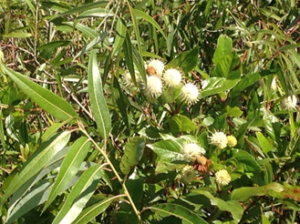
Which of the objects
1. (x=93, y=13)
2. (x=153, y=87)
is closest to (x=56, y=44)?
(x=93, y=13)

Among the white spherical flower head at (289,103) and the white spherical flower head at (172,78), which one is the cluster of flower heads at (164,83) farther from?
the white spherical flower head at (289,103)

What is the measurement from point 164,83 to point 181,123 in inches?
4.0

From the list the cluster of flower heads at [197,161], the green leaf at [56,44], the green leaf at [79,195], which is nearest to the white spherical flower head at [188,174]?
the cluster of flower heads at [197,161]

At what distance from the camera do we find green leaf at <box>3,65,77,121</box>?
83 centimetres

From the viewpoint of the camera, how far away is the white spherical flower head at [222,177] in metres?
1.01

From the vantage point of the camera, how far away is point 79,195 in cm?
86

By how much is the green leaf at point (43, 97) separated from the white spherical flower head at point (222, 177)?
34cm

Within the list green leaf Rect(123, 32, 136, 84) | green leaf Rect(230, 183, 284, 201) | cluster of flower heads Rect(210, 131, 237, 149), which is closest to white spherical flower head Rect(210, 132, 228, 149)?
cluster of flower heads Rect(210, 131, 237, 149)

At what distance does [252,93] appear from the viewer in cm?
134

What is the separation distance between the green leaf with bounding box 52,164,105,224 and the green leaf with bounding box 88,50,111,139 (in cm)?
9

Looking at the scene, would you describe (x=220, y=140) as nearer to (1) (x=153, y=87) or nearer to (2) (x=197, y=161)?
(2) (x=197, y=161)

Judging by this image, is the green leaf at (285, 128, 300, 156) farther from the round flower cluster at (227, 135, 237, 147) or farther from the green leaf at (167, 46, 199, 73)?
the green leaf at (167, 46, 199, 73)

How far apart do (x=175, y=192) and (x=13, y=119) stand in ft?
1.74

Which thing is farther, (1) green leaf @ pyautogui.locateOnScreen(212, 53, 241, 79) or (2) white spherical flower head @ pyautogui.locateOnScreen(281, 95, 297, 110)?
(2) white spherical flower head @ pyautogui.locateOnScreen(281, 95, 297, 110)
